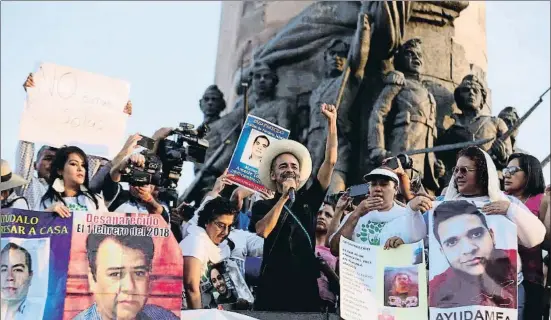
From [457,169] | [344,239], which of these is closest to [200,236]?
[344,239]

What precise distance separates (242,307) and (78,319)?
1.38m

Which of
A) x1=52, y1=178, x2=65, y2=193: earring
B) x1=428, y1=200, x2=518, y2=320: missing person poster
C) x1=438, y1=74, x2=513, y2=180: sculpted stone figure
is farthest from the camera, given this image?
x1=438, y1=74, x2=513, y2=180: sculpted stone figure

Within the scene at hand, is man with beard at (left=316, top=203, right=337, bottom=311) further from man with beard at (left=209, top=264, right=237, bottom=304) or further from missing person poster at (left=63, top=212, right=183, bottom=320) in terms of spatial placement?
missing person poster at (left=63, top=212, right=183, bottom=320)

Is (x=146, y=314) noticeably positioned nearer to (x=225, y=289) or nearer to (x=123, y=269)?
(x=123, y=269)

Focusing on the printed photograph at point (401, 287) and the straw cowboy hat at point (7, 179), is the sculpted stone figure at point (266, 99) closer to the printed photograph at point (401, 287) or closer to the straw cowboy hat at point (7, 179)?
the straw cowboy hat at point (7, 179)

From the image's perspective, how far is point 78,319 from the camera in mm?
8562

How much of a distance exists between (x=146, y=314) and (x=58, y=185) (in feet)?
5.05

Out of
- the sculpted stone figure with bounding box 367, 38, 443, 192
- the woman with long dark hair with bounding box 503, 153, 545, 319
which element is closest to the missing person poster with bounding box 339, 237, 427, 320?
the woman with long dark hair with bounding box 503, 153, 545, 319

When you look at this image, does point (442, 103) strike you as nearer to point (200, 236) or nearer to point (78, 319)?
point (200, 236)

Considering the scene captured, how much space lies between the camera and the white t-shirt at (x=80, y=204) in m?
9.33

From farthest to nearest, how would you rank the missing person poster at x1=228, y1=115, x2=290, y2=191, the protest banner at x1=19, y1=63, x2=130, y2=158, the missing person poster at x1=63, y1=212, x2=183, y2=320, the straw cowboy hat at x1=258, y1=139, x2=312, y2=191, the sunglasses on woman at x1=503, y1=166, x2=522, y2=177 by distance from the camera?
1. the missing person poster at x1=228, y1=115, x2=290, y2=191
2. the protest banner at x1=19, y1=63, x2=130, y2=158
3. the sunglasses on woman at x1=503, y1=166, x2=522, y2=177
4. the straw cowboy hat at x1=258, y1=139, x2=312, y2=191
5. the missing person poster at x1=63, y1=212, x2=183, y2=320

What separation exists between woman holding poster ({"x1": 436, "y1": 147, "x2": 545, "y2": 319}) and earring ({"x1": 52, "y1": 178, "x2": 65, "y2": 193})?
305 centimetres

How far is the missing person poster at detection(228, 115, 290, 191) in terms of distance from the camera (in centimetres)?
1100

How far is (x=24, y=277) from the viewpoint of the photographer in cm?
864
